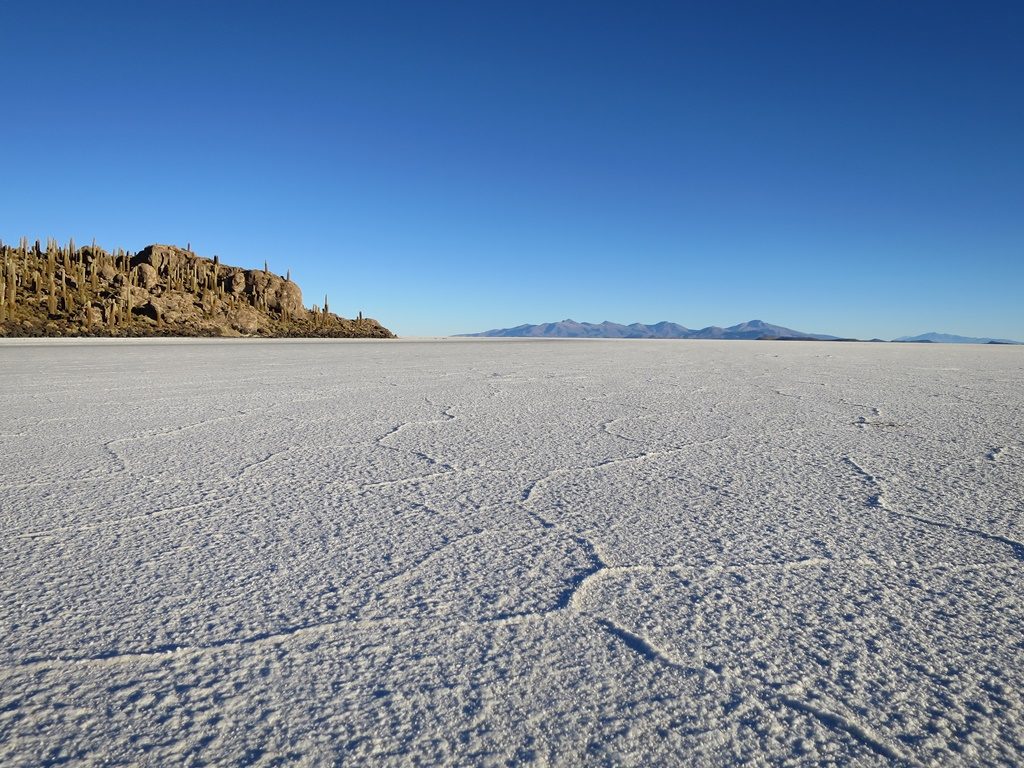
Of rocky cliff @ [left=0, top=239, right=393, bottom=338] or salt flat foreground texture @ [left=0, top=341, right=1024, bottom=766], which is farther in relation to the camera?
rocky cliff @ [left=0, top=239, right=393, bottom=338]

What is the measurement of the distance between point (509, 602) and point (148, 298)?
1548 inches

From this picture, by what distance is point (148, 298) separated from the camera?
114 feet

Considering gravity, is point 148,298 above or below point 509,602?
above

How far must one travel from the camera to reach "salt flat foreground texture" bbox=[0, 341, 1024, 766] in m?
0.95

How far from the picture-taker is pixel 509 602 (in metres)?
1.37

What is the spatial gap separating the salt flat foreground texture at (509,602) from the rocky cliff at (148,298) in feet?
89.5

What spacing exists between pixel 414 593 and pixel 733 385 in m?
5.37

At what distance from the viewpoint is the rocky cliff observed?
2734cm

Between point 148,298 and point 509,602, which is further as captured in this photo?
point 148,298

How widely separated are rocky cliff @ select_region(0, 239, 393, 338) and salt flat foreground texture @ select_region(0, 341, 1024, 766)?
89.5ft

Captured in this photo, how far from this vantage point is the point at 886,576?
1.51 metres

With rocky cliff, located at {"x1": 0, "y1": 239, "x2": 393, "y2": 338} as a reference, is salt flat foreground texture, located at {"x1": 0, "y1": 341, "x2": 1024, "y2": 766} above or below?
below

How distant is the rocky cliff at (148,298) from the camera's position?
27.3m

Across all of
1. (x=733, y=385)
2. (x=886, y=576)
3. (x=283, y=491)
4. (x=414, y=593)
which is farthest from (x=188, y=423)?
(x=733, y=385)
